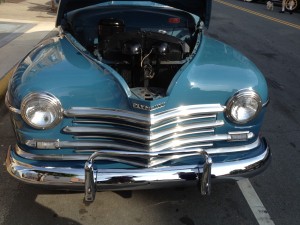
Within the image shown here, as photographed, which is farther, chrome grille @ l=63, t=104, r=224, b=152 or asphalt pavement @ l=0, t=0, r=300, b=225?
asphalt pavement @ l=0, t=0, r=300, b=225

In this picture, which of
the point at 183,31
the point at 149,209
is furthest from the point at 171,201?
the point at 183,31

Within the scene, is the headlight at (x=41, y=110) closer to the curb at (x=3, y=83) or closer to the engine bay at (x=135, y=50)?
the engine bay at (x=135, y=50)

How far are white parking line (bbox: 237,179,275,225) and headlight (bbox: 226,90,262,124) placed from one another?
78cm

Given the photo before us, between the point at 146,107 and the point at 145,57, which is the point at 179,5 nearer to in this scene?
the point at 145,57

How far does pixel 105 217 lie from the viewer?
2775mm

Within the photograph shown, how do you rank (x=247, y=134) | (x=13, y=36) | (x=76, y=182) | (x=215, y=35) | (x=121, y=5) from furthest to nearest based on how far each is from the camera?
1. (x=215, y=35)
2. (x=13, y=36)
3. (x=121, y=5)
4. (x=247, y=134)
5. (x=76, y=182)

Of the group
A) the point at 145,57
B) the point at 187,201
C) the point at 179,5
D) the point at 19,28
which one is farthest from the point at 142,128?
the point at 19,28

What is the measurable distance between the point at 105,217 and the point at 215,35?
8149 mm

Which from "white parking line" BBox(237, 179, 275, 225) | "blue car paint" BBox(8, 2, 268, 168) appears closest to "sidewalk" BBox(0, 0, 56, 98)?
"blue car paint" BBox(8, 2, 268, 168)

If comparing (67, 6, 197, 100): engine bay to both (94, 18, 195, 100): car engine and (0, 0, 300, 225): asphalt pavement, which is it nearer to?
(94, 18, 195, 100): car engine

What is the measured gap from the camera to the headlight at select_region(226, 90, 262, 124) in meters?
2.54

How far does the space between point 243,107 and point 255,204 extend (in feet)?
2.91

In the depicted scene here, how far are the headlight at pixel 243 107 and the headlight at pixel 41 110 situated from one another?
115 cm

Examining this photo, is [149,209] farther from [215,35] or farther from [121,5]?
[215,35]
